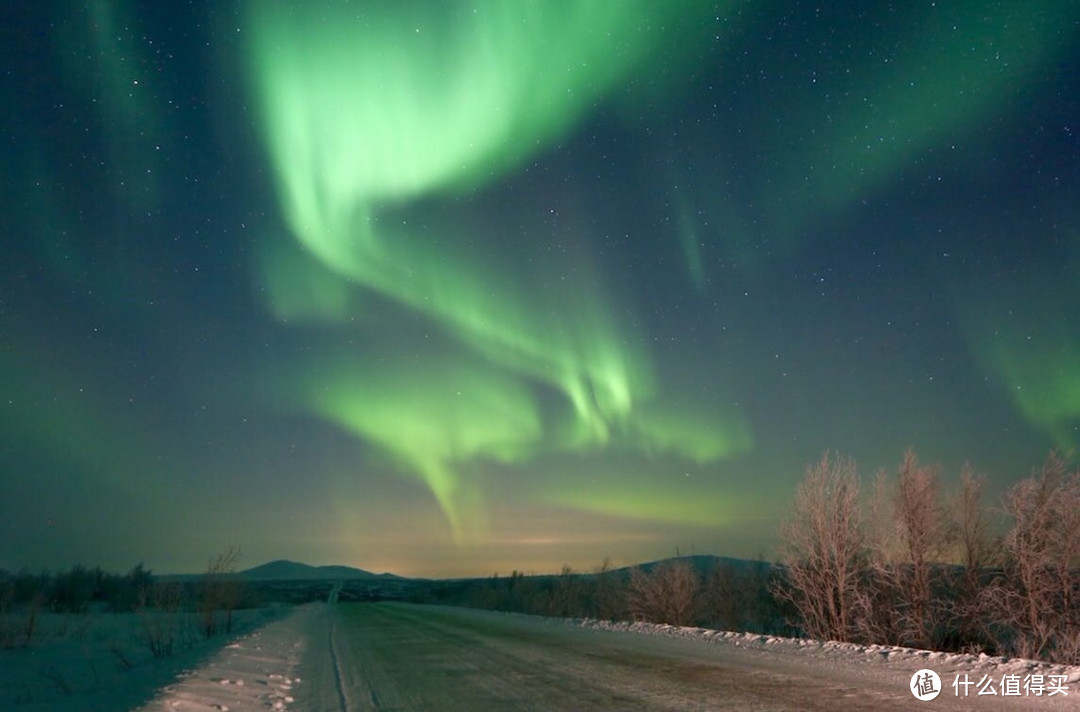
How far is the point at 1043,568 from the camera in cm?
1958

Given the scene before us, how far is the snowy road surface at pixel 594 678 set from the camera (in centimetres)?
1054

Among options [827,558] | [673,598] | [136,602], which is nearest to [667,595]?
[673,598]

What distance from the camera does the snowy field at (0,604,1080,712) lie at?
1062cm

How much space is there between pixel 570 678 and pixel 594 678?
0.46 meters

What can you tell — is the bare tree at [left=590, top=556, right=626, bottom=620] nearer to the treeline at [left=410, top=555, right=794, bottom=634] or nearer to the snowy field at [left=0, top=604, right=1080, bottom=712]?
the treeline at [left=410, top=555, right=794, bottom=634]

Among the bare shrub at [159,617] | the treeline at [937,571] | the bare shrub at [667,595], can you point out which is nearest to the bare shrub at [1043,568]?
the treeline at [937,571]

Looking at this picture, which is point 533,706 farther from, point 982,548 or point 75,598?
point 75,598

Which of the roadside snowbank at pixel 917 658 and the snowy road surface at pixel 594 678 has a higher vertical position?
the roadside snowbank at pixel 917 658

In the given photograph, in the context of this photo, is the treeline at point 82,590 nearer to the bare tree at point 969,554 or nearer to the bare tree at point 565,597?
the bare tree at point 565,597

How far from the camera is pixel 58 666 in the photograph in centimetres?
2738

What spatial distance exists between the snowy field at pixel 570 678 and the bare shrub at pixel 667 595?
11.7 metres

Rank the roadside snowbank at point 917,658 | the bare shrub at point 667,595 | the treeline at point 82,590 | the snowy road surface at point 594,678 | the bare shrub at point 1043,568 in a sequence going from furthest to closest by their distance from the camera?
the treeline at point 82,590 < the bare shrub at point 667,595 < the bare shrub at point 1043,568 < the roadside snowbank at point 917,658 < the snowy road surface at point 594,678

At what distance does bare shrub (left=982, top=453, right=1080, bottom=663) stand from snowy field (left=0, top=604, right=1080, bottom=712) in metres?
5.93

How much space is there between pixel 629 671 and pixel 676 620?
2261 centimetres
